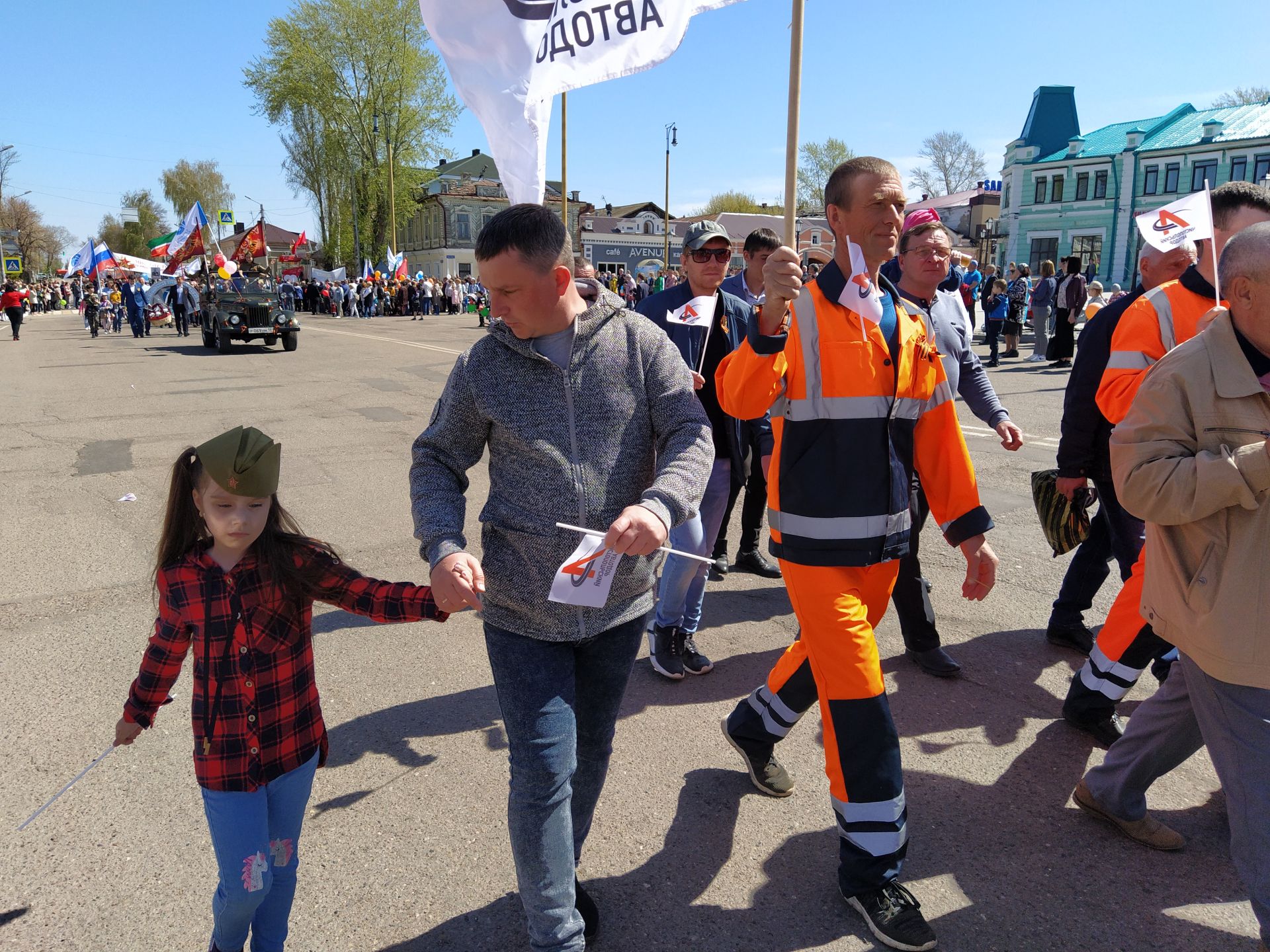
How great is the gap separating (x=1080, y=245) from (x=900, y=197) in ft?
203

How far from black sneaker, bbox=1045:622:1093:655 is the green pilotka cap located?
3.96 meters

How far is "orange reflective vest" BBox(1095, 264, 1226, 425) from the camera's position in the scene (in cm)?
319

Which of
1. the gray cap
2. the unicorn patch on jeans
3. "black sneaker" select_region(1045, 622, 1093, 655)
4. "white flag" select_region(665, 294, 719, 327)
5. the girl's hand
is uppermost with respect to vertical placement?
the gray cap

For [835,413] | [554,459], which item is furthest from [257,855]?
[835,413]

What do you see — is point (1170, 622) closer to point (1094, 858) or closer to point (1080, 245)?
point (1094, 858)

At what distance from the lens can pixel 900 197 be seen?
8.53 ft

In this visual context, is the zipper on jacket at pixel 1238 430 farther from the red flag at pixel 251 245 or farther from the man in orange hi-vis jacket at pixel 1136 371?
the red flag at pixel 251 245

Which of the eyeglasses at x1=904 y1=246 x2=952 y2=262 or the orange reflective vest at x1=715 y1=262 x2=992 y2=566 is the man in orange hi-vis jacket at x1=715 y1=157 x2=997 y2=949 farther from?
the eyeglasses at x1=904 y1=246 x2=952 y2=262

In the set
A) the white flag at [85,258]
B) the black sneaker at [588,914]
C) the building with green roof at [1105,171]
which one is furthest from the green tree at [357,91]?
the black sneaker at [588,914]

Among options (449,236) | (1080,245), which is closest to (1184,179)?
(1080,245)

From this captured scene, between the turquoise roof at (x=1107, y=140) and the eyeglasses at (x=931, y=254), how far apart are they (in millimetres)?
58447

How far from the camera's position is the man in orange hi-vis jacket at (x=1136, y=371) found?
10.5ft

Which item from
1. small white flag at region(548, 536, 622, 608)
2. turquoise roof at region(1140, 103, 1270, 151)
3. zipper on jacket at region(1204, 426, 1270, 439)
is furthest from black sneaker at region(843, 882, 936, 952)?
turquoise roof at region(1140, 103, 1270, 151)

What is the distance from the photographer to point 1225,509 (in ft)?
7.27
